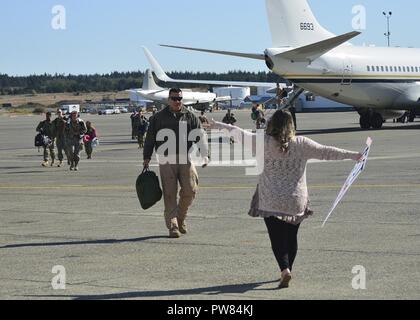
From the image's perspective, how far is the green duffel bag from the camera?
1337 cm

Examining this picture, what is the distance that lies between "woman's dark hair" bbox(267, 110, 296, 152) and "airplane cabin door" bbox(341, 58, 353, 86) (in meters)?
37.3

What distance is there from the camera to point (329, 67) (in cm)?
4609

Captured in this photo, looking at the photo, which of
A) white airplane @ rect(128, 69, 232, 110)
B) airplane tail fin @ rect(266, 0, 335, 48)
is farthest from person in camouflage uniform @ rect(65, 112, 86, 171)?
white airplane @ rect(128, 69, 232, 110)

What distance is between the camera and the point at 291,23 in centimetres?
4681

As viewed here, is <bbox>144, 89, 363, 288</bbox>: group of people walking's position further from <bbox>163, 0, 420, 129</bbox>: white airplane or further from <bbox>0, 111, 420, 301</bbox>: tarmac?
<bbox>163, 0, 420, 129</bbox>: white airplane

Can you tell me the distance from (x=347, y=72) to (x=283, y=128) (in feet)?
123

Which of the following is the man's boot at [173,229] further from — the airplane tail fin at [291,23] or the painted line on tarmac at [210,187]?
the airplane tail fin at [291,23]

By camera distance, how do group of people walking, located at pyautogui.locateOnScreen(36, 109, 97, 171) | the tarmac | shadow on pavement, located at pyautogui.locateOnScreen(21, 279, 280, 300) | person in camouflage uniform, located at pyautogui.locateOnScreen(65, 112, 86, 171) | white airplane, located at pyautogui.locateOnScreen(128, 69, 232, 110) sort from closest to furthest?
shadow on pavement, located at pyautogui.locateOnScreen(21, 279, 280, 300)
the tarmac
person in camouflage uniform, located at pyautogui.locateOnScreen(65, 112, 86, 171)
group of people walking, located at pyautogui.locateOnScreen(36, 109, 97, 171)
white airplane, located at pyautogui.locateOnScreen(128, 69, 232, 110)

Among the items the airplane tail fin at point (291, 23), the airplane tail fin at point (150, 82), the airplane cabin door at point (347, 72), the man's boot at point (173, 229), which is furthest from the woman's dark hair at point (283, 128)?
the airplane tail fin at point (150, 82)

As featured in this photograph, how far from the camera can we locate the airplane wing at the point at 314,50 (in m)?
43.1

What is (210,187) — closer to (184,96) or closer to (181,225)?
(181,225)

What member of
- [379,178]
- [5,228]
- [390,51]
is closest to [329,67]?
[390,51]
